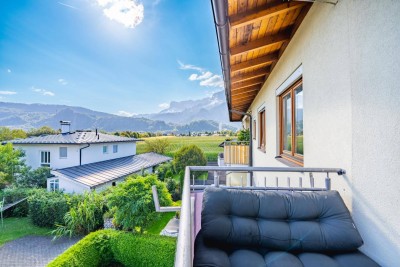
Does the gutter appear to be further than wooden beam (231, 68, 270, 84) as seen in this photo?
No

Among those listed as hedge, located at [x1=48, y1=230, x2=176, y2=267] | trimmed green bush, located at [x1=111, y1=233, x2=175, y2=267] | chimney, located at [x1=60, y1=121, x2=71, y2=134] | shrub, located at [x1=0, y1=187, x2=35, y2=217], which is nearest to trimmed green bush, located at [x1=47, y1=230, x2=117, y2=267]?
hedge, located at [x1=48, y1=230, x2=176, y2=267]

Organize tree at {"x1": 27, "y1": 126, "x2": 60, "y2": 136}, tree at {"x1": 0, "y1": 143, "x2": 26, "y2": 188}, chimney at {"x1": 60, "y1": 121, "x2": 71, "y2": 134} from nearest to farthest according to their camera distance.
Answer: tree at {"x1": 0, "y1": 143, "x2": 26, "y2": 188} → chimney at {"x1": 60, "y1": 121, "x2": 71, "y2": 134} → tree at {"x1": 27, "y1": 126, "x2": 60, "y2": 136}

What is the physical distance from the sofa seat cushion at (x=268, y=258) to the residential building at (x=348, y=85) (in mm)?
219

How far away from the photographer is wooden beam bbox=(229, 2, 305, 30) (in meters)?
2.21

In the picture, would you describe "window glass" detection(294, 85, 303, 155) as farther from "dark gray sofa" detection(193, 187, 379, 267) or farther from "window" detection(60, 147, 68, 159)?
"window" detection(60, 147, 68, 159)

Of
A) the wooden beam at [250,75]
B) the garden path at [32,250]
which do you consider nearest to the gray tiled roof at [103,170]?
the garden path at [32,250]

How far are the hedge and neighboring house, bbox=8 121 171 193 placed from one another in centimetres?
571

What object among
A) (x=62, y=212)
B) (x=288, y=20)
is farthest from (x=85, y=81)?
(x=288, y=20)

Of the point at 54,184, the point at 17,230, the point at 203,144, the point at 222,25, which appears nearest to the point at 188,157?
the point at 203,144

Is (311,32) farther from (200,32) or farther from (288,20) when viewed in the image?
(200,32)

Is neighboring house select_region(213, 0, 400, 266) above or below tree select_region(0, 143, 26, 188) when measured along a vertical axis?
above

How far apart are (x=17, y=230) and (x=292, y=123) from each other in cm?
1167

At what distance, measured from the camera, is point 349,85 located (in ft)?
5.47

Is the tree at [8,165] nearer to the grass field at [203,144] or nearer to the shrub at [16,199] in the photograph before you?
the shrub at [16,199]
